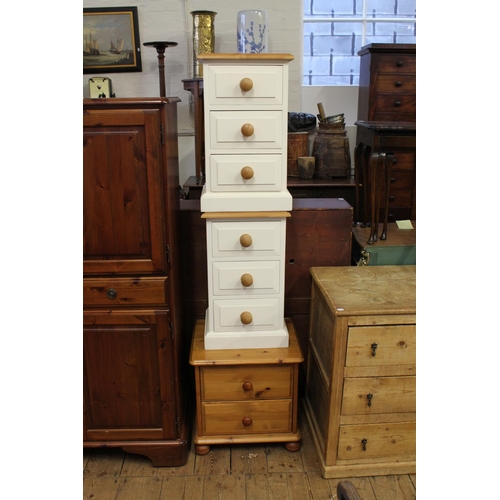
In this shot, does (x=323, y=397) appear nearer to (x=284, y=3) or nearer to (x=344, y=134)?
(x=344, y=134)

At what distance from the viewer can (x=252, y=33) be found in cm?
196

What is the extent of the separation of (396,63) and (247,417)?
2.11 m

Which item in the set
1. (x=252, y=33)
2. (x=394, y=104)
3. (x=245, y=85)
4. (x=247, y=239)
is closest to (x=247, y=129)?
(x=245, y=85)

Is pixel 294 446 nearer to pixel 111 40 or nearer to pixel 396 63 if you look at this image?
pixel 396 63

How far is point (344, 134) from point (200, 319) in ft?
5.13

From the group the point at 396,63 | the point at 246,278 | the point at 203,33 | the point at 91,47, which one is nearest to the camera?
the point at 246,278

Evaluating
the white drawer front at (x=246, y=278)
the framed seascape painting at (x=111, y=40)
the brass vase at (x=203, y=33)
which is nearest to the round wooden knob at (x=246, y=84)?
the white drawer front at (x=246, y=278)

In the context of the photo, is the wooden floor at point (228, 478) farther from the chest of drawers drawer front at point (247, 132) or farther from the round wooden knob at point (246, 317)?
the chest of drawers drawer front at point (247, 132)

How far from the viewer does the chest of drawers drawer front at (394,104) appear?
9.66 feet

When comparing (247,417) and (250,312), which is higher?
(250,312)

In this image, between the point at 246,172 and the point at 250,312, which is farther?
the point at 250,312

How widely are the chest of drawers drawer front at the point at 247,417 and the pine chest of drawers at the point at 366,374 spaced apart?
0.15m

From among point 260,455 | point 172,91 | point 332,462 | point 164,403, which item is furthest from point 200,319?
point 172,91

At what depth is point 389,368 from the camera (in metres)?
1.80
